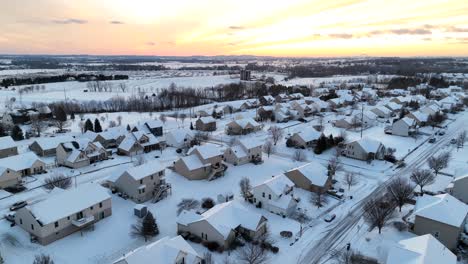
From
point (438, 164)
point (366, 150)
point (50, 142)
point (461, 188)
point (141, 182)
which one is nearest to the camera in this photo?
point (461, 188)

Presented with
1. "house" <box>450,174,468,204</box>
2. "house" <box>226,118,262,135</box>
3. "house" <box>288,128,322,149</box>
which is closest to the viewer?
"house" <box>450,174,468,204</box>

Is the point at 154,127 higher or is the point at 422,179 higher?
the point at 154,127

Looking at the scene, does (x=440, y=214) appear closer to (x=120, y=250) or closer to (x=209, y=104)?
(x=120, y=250)

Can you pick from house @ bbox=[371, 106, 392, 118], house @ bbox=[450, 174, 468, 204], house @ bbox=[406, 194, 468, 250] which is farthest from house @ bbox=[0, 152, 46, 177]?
house @ bbox=[371, 106, 392, 118]

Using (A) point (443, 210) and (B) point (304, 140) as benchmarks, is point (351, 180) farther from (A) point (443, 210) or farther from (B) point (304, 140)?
(B) point (304, 140)

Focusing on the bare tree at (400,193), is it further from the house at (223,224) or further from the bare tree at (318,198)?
the house at (223,224)

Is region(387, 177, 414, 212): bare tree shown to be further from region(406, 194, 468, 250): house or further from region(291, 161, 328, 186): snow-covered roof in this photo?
region(291, 161, 328, 186): snow-covered roof

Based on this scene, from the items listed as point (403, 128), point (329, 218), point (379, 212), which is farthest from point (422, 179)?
point (403, 128)
